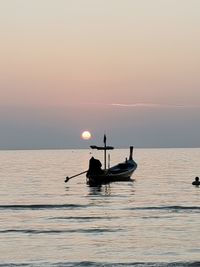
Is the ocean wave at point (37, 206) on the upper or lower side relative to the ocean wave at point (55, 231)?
lower

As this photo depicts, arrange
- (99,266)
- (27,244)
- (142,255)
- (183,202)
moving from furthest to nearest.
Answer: (183,202)
(27,244)
(142,255)
(99,266)

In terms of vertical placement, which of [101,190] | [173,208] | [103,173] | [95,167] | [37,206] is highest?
[95,167]

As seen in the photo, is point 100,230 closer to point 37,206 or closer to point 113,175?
point 37,206

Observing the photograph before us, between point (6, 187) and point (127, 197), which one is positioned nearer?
point (127, 197)

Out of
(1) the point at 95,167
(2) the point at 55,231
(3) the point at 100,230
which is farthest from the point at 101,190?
(2) the point at 55,231

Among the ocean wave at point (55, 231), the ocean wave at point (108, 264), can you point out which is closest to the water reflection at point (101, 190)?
the ocean wave at point (55, 231)

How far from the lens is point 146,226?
42.9 m

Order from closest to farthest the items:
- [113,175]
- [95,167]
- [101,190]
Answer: [101,190] → [95,167] → [113,175]

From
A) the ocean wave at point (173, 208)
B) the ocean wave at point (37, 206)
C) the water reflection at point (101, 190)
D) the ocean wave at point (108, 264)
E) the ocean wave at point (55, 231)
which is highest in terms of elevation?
the ocean wave at point (108, 264)

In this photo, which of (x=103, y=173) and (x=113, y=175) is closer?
(x=103, y=173)

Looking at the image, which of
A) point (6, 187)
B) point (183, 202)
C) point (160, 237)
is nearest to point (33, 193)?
point (6, 187)

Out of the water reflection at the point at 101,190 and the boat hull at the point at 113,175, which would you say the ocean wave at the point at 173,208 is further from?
the boat hull at the point at 113,175

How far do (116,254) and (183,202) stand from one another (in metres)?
30.3

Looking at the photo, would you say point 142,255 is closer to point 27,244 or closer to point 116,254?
point 116,254
